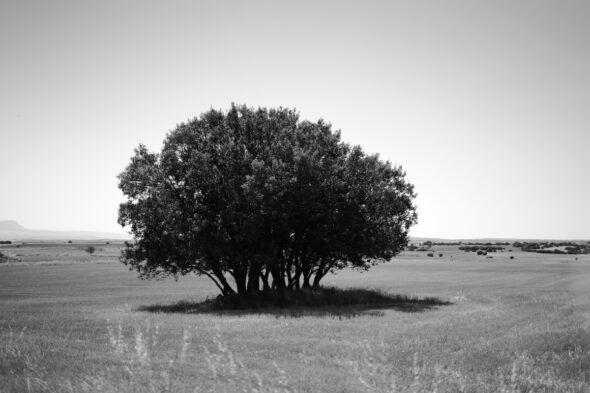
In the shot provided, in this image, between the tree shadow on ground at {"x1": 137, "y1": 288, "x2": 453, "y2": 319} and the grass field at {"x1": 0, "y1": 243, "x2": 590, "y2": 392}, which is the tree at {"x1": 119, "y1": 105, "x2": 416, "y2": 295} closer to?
the tree shadow on ground at {"x1": 137, "y1": 288, "x2": 453, "y2": 319}

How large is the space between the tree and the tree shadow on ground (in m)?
1.97

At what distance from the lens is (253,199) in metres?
→ 32.3

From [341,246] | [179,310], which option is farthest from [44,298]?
[341,246]

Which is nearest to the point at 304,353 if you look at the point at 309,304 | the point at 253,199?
the point at 253,199

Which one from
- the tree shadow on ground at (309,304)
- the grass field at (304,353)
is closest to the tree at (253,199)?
the tree shadow on ground at (309,304)

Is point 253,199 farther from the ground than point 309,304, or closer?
farther from the ground

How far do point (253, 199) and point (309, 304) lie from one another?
403 inches

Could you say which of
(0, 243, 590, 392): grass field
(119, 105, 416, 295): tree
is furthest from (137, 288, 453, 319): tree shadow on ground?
(0, 243, 590, 392): grass field

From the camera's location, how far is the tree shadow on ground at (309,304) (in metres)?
31.3

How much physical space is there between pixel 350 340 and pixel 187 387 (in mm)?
9187

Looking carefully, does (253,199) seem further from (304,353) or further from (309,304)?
(304,353)

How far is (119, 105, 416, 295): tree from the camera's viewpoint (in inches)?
1309

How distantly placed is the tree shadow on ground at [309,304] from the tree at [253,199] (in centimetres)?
197

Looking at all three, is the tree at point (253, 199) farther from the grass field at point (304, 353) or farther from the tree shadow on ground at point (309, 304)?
the grass field at point (304, 353)
